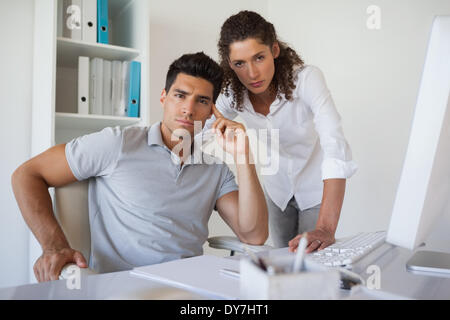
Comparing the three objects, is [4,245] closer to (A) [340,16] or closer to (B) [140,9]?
(B) [140,9]

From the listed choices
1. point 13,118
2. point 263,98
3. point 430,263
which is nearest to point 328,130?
point 263,98

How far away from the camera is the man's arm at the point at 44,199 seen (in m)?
0.90

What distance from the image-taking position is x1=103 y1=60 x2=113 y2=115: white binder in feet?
6.56

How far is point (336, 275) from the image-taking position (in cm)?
44

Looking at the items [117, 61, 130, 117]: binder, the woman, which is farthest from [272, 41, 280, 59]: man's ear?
[117, 61, 130, 117]: binder

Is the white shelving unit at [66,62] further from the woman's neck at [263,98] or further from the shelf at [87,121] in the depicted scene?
the woman's neck at [263,98]

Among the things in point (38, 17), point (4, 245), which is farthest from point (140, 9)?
point (4, 245)

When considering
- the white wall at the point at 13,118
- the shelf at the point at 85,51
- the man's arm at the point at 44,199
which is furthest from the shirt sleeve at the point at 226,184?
the white wall at the point at 13,118

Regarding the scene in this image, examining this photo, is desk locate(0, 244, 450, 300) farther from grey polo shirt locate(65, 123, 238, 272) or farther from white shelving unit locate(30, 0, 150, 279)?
white shelving unit locate(30, 0, 150, 279)

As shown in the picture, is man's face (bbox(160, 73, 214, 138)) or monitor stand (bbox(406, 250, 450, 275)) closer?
monitor stand (bbox(406, 250, 450, 275))

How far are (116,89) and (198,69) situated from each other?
81cm

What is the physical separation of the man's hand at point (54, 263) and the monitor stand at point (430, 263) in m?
0.72

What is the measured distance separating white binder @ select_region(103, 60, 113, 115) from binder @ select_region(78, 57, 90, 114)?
0.09 m
